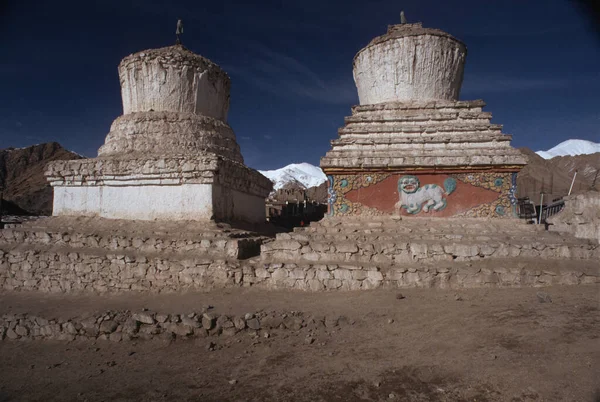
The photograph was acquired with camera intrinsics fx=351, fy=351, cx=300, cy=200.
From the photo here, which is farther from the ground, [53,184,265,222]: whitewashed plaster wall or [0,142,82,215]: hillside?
[0,142,82,215]: hillside

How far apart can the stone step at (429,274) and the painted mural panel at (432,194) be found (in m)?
1.46

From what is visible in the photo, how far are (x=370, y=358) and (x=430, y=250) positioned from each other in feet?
8.07

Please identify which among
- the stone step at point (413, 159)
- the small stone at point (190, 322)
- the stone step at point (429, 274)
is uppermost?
the stone step at point (413, 159)

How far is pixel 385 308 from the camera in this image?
4.09m

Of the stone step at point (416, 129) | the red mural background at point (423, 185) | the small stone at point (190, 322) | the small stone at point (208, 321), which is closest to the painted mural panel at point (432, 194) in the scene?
the red mural background at point (423, 185)

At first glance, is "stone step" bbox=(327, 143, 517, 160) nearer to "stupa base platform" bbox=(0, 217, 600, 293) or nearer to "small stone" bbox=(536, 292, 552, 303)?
"stupa base platform" bbox=(0, 217, 600, 293)

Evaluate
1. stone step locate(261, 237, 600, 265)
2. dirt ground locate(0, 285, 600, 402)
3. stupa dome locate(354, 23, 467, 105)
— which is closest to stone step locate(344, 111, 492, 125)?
stupa dome locate(354, 23, 467, 105)

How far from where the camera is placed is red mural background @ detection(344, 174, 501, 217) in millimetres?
6184

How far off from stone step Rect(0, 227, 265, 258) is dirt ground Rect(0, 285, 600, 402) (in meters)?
1.26

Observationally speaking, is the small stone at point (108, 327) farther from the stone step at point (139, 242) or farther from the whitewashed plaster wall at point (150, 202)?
the whitewashed plaster wall at point (150, 202)

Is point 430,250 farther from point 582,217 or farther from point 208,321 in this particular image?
point 582,217

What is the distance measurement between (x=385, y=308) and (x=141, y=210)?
494 centimetres

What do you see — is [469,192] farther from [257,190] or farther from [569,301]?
[257,190]

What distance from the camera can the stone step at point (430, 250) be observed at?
4.97 meters
